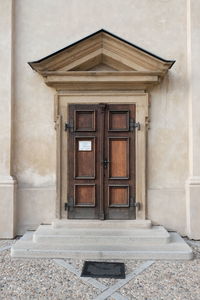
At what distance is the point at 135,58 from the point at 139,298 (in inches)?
158

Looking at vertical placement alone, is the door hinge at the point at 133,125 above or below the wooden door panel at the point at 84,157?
above

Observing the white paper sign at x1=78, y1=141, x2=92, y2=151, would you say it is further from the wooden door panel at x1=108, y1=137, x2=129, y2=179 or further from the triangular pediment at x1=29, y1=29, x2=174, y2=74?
the triangular pediment at x1=29, y1=29, x2=174, y2=74

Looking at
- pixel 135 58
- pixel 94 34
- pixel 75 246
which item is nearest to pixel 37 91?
pixel 94 34

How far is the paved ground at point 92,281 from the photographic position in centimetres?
303

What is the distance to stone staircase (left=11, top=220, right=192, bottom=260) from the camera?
4.05m

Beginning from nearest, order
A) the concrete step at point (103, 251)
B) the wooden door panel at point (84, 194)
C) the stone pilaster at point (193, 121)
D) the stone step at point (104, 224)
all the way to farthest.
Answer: the concrete step at point (103, 251) → the stone step at point (104, 224) → the stone pilaster at point (193, 121) → the wooden door panel at point (84, 194)

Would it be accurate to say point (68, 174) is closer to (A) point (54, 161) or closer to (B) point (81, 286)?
(A) point (54, 161)

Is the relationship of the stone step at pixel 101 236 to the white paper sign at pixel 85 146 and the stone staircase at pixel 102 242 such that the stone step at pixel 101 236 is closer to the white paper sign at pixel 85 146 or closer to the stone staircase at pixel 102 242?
the stone staircase at pixel 102 242

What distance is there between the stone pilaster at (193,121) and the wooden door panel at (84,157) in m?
1.95

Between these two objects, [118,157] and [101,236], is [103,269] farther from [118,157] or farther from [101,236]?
[118,157]

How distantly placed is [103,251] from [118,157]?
5.98ft

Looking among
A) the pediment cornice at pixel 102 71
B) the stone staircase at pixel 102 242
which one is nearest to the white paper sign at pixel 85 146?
the pediment cornice at pixel 102 71

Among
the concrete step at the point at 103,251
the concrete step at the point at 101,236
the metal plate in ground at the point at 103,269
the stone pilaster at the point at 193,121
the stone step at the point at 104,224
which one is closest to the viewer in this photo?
the metal plate in ground at the point at 103,269

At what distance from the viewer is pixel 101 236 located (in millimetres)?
4391
